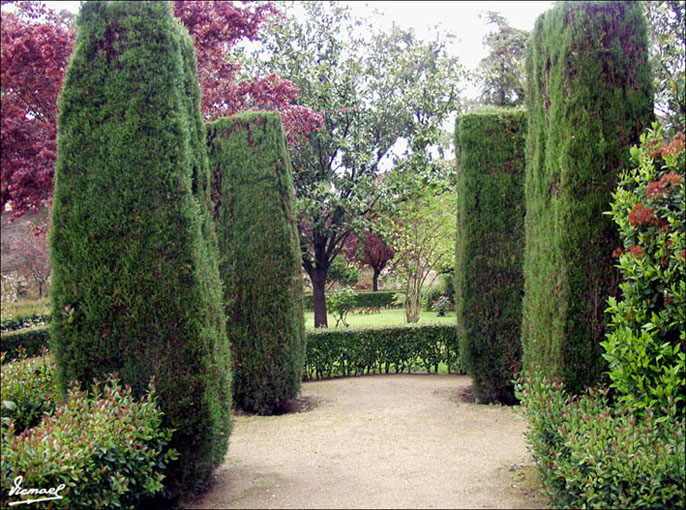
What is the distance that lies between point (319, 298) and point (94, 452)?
1155 centimetres

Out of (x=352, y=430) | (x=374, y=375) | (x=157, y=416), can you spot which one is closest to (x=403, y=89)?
(x=374, y=375)

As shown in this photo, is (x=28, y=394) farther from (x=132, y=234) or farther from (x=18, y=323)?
(x=18, y=323)

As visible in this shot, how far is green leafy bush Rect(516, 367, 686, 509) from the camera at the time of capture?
305 cm

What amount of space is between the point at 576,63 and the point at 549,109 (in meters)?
0.45

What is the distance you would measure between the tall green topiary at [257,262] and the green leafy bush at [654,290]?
4.63 metres

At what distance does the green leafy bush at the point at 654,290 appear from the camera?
11.7ft

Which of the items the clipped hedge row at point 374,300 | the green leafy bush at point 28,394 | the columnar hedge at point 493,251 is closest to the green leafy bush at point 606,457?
the columnar hedge at point 493,251

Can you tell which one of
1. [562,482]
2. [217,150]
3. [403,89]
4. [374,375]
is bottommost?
[374,375]

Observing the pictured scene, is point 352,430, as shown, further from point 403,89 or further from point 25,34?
point 403,89

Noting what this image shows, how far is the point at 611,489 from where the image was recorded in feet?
10.5

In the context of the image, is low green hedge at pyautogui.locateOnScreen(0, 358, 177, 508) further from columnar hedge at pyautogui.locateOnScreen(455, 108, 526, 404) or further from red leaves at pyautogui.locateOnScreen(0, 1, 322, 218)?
columnar hedge at pyautogui.locateOnScreen(455, 108, 526, 404)

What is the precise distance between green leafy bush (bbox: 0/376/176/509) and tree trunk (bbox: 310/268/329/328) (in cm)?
1055

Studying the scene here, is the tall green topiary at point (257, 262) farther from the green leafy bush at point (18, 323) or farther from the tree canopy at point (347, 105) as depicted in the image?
the green leafy bush at point (18, 323)

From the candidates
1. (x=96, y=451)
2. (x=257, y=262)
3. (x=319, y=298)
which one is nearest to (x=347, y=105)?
(x=319, y=298)
